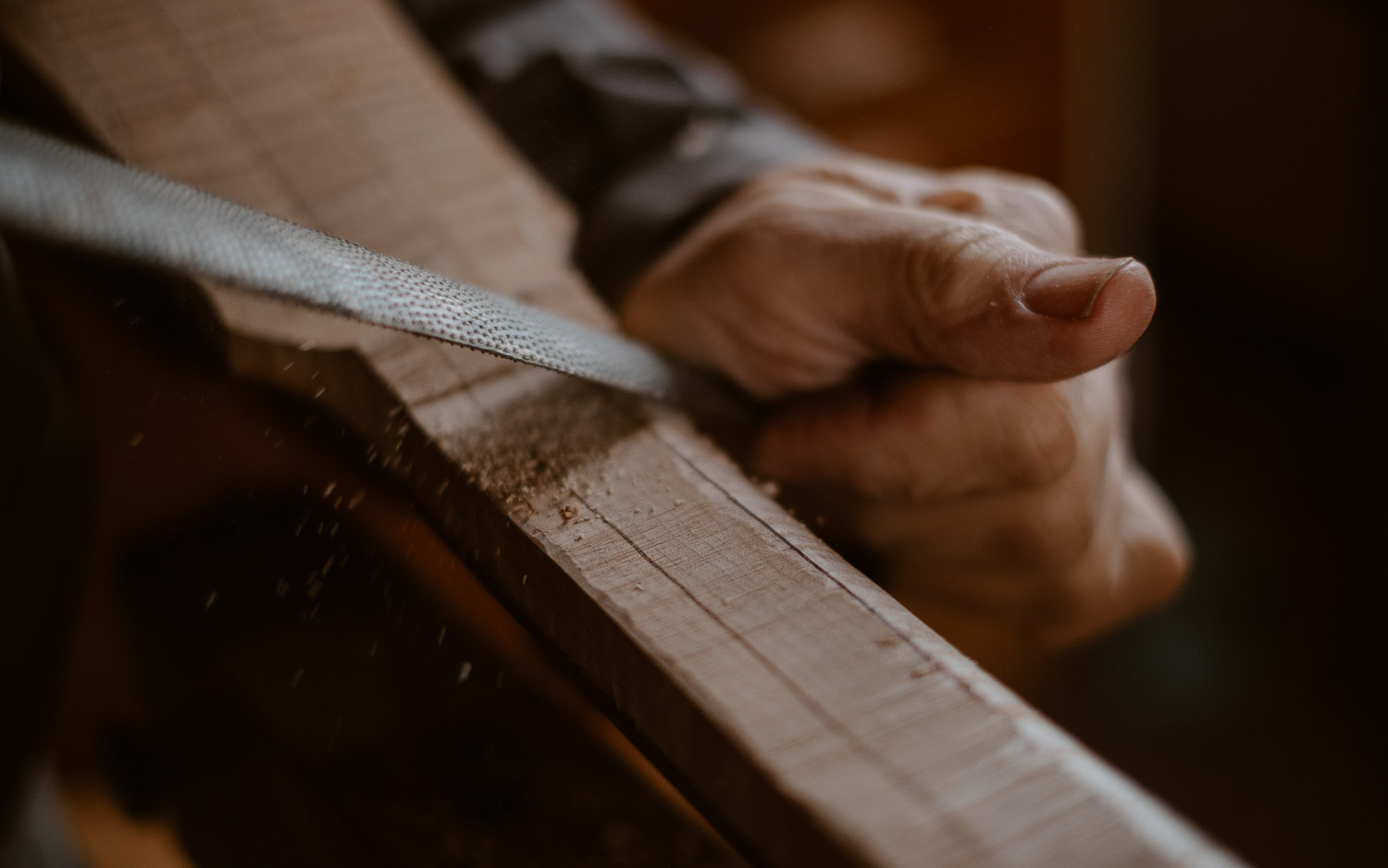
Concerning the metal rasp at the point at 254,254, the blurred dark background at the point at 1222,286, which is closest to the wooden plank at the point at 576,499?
the metal rasp at the point at 254,254

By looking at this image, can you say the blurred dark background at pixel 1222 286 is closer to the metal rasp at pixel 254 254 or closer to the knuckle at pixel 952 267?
the knuckle at pixel 952 267

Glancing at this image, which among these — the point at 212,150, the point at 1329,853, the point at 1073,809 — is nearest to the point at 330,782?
the point at 212,150

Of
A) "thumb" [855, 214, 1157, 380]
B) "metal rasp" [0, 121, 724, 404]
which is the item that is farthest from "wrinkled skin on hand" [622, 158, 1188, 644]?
"metal rasp" [0, 121, 724, 404]

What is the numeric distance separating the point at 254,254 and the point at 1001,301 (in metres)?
0.36

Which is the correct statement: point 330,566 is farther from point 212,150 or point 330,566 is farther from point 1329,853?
point 1329,853

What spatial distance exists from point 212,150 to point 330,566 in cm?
38

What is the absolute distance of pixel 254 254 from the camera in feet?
1.33

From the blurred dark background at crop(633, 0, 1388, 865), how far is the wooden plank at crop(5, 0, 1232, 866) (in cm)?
162

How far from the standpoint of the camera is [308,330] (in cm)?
60

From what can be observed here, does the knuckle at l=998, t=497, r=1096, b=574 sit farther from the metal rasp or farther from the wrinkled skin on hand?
the metal rasp

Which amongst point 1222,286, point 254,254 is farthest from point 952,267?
point 1222,286

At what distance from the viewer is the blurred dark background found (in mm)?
1880

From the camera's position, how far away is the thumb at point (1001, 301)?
52 centimetres

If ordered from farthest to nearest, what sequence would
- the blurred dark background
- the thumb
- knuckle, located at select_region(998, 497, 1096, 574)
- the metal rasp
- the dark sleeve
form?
the blurred dark background
the dark sleeve
knuckle, located at select_region(998, 497, 1096, 574)
the thumb
the metal rasp
